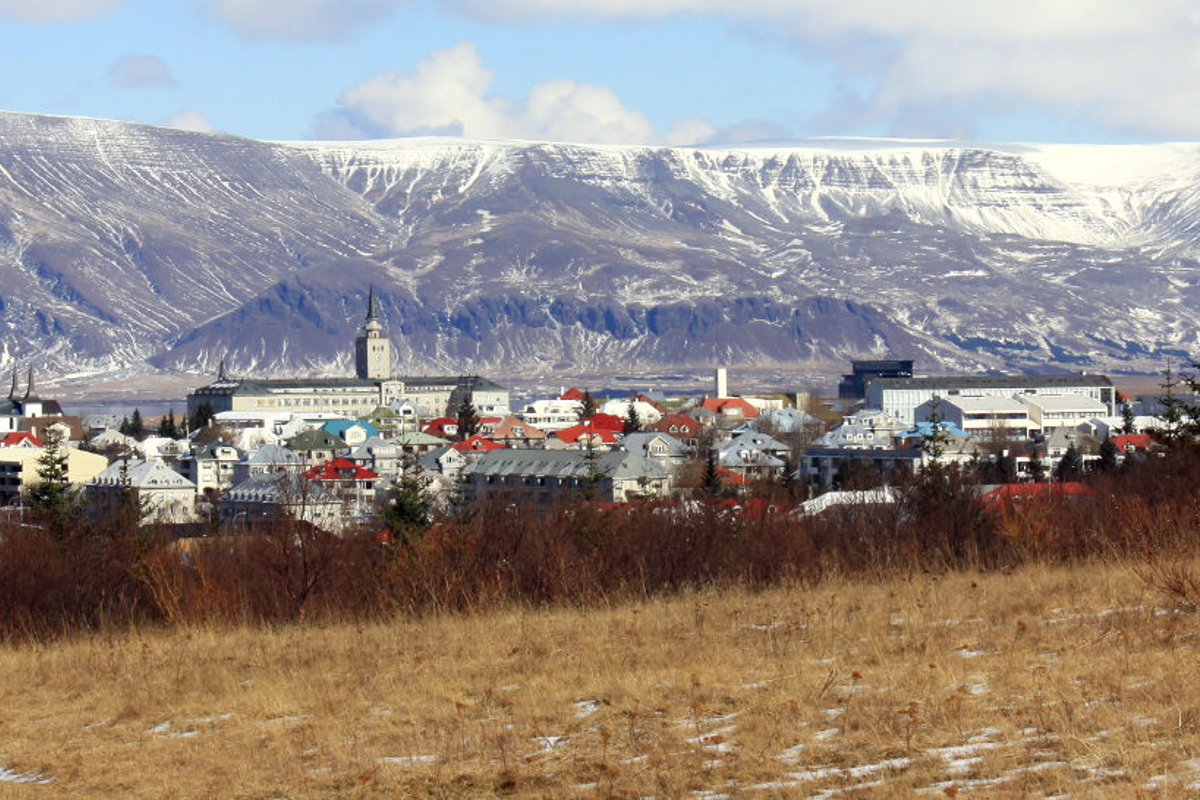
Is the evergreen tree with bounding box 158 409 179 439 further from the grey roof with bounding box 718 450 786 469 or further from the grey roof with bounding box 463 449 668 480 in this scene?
the grey roof with bounding box 718 450 786 469

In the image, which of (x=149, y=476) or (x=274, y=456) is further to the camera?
(x=274, y=456)

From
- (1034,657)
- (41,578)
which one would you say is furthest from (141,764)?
(41,578)

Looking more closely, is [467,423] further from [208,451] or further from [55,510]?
[55,510]

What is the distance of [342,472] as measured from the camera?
8794cm

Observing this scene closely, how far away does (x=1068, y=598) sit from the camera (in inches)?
520

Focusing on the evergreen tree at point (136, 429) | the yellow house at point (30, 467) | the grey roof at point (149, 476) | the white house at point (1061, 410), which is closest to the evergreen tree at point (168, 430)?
the evergreen tree at point (136, 429)

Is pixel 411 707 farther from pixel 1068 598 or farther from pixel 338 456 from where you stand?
pixel 338 456

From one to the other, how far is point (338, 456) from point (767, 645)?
319ft

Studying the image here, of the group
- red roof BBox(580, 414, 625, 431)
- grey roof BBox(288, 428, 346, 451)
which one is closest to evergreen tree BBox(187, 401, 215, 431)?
grey roof BBox(288, 428, 346, 451)

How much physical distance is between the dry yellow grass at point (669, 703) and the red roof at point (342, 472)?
66009 mm

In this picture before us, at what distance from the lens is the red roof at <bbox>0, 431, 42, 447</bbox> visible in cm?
11276

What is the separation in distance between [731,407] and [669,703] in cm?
14423

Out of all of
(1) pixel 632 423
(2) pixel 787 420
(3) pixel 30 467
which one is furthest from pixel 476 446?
(2) pixel 787 420

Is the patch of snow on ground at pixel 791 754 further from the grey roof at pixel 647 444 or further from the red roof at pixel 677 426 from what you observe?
the red roof at pixel 677 426
